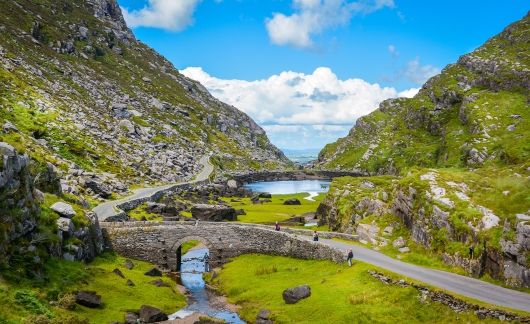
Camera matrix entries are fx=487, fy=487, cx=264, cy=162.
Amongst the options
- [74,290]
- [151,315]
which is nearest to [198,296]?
[151,315]

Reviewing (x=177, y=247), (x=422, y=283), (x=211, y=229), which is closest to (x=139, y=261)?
(x=177, y=247)

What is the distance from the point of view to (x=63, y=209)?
6425 cm

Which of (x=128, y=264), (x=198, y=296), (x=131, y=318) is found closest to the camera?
(x=131, y=318)

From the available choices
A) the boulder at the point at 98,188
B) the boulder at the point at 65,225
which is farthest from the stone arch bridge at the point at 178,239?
the boulder at the point at 98,188

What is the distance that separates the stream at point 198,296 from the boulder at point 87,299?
27.5 feet

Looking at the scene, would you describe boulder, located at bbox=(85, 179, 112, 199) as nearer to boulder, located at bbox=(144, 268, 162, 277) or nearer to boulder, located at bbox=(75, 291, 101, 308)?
boulder, located at bbox=(144, 268, 162, 277)

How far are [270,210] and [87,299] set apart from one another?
96.6 m

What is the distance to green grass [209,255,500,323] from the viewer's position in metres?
44.4

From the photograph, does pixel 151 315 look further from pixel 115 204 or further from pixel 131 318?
pixel 115 204

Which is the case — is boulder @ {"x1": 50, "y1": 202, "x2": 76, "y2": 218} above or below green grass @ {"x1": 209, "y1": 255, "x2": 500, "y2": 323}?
above

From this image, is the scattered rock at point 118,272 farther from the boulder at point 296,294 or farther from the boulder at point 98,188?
the boulder at point 98,188

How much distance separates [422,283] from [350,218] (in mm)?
35727

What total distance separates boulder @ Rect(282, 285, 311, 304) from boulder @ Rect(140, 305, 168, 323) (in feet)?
43.9

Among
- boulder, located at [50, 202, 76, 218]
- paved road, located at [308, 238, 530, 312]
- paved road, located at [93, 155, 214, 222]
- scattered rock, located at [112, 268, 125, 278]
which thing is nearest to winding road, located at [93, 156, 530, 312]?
paved road, located at [308, 238, 530, 312]
